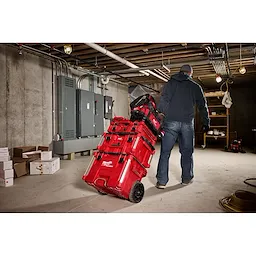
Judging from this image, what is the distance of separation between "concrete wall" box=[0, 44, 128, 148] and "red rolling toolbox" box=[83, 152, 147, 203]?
2324 mm

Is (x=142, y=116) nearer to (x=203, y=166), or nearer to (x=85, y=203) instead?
(x=85, y=203)

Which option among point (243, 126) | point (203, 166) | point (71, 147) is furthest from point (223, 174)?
point (243, 126)

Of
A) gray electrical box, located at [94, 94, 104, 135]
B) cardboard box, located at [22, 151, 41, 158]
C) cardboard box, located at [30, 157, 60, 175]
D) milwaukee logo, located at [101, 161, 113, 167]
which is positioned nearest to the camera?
milwaukee logo, located at [101, 161, 113, 167]

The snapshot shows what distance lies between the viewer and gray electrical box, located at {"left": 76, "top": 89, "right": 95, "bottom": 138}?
17.4ft

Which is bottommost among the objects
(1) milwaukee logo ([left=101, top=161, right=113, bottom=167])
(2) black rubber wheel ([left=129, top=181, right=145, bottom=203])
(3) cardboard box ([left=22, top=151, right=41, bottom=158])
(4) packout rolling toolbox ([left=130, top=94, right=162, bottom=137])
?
(2) black rubber wheel ([left=129, top=181, right=145, bottom=203])

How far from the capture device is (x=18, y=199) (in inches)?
93.3

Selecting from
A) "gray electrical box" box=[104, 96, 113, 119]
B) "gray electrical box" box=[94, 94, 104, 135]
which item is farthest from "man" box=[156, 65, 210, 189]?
"gray electrical box" box=[104, 96, 113, 119]

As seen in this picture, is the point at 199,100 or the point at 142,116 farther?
the point at 199,100

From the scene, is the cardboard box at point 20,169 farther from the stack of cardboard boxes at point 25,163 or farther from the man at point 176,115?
the man at point 176,115

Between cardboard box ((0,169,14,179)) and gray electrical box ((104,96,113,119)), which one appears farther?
gray electrical box ((104,96,113,119))

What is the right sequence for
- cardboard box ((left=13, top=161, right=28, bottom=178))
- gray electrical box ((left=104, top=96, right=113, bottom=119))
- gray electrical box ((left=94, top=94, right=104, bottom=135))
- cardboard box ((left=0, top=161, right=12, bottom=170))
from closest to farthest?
1. cardboard box ((left=0, top=161, right=12, bottom=170))
2. cardboard box ((left=13, top=161, right=28, bottom=178))
3. gray electrical box ((left=94, top=94, right=104, bottom=135))
4. gray electrical box ((left=104, top=96, right=113, bottom=119))

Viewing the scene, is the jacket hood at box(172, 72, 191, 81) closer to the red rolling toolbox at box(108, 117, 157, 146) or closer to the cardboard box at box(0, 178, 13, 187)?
the red rolling toolbox at box(108, 117, 157, 146)
